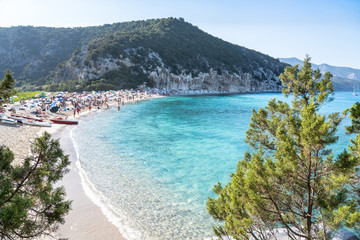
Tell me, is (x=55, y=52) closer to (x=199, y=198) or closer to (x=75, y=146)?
(x=75, y=146)

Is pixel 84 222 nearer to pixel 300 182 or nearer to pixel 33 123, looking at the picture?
pixel 300 182

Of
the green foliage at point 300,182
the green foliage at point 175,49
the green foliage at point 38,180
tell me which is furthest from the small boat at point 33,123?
the green foliage at point 175,49

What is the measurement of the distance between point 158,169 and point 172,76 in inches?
3114

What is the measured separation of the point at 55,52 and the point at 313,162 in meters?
127

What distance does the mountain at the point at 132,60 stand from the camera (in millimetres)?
79562

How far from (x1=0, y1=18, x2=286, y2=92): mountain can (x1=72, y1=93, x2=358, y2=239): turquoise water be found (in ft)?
167

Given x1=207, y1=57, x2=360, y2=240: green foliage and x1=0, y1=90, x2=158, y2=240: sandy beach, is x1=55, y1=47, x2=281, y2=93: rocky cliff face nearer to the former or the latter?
x1=0, y1=90, x2=158, y2=240: sandy beach

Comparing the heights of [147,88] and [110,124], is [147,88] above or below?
above

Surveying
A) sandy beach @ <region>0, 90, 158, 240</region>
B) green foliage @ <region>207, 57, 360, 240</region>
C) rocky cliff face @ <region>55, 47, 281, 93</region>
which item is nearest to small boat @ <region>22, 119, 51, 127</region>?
sandy beach @ <region>0, 90, 158, 240</region>

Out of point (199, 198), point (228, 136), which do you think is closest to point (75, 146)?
point (199, 198)

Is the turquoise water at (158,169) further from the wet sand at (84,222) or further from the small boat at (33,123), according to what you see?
the small boat at (33,123)

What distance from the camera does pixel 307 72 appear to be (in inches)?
264

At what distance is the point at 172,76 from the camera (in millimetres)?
92438

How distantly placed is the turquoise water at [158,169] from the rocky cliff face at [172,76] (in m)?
51.6
